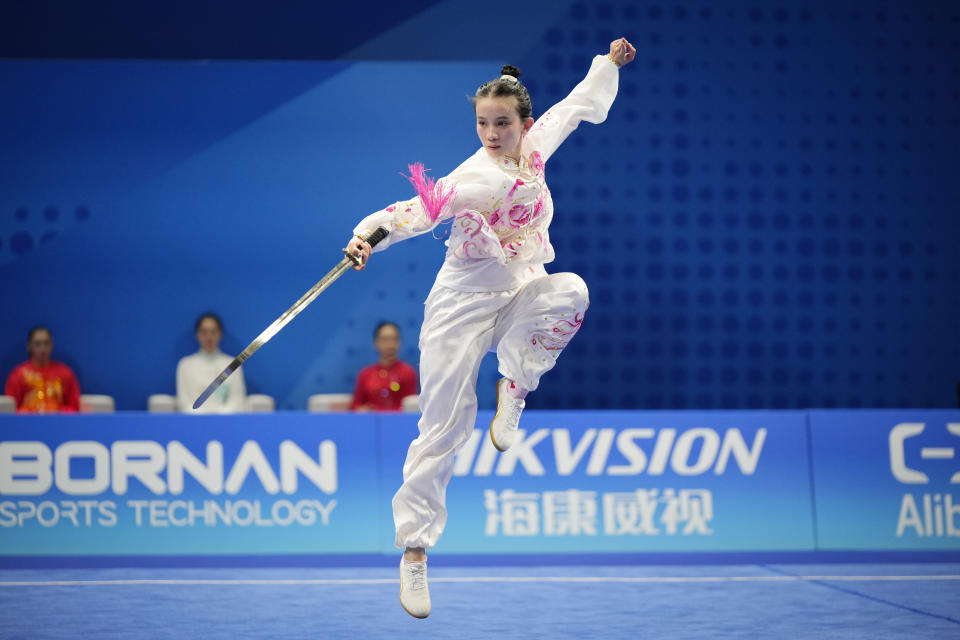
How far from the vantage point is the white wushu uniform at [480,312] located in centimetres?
367

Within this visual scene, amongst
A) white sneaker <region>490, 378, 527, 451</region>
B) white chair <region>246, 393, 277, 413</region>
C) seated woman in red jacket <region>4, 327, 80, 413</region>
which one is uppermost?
seated woman in red jacket <region>4, 327, 80, 413</region>

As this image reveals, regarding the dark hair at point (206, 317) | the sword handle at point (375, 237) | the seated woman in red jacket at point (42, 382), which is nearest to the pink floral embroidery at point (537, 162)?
the sword handle at point (375, 237)

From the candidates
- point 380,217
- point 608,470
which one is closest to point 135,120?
point 608,470

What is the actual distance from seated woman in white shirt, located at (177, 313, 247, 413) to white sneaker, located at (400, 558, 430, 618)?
3983mm

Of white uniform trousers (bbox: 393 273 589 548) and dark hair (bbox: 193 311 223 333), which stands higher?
dark hair (bbox: 193 311 223 333)

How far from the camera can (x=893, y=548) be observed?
6027mm

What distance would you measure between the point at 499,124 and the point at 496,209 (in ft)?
0.97

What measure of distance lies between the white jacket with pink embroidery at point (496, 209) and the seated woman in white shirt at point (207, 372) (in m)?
4.07

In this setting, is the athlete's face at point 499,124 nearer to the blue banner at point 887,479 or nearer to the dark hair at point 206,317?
the blue banner at point 887,479

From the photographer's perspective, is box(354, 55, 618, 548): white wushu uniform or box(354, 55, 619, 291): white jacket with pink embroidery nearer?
box(354, 55, 619, 291): white jacket with pink embroidery

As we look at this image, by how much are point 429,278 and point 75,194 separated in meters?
2.74

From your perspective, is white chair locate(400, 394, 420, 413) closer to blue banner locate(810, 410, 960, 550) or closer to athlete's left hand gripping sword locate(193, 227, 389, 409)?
blue banner locate(810, 410, 960, 550)

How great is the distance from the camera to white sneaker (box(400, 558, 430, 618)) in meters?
3.69

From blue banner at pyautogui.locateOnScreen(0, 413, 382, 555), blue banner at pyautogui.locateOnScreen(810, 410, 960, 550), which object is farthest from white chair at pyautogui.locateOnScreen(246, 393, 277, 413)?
blue banner at pyautogui.locateOnScreen(810, 410, 960, 550)
